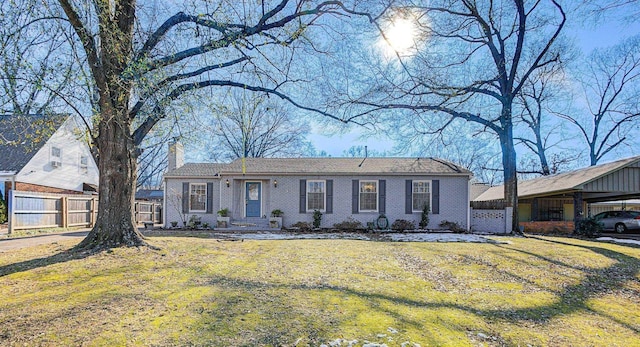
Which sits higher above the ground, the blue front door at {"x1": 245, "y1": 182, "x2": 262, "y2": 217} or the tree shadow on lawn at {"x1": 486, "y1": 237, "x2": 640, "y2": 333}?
the blue front door at {"x1": 245, "y1": 182, "x2": 262, "y2": 217}

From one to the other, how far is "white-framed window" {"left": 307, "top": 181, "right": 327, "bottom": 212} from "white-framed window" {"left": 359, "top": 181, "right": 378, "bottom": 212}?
166 cm

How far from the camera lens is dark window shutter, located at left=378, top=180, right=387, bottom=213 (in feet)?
50.0

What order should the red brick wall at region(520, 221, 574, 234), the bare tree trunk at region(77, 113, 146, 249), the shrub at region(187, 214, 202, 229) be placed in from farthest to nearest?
the red brick wall at region(520, 221, 574, 234), the shrub at region(187, 214, 202, 229), the bare tree trunk at region(77, 113, 146, 249)

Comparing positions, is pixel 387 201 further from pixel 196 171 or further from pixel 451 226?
pixel 196 171

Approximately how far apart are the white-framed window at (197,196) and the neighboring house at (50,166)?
5.03 metres

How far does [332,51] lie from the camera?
367 inches

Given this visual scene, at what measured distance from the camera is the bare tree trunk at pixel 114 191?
7.40m

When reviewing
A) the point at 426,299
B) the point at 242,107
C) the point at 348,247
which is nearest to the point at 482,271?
the point at 426,299

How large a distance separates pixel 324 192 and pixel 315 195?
423 mm

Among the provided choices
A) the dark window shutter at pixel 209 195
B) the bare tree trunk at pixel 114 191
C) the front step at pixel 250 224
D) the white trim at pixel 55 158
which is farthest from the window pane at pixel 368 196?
the white trim at pixel 55 158

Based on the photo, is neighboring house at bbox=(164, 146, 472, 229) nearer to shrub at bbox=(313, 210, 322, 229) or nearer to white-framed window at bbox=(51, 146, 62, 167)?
shrub at bbox=(313, 210, 322, 229)

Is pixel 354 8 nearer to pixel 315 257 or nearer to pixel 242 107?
pixel 242 107

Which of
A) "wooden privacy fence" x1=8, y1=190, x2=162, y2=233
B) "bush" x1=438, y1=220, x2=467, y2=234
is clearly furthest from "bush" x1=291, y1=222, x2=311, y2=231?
"wooden privacy fence" x1=8, y1=190, x2=162, y2=233

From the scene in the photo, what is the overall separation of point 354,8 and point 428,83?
773cm
